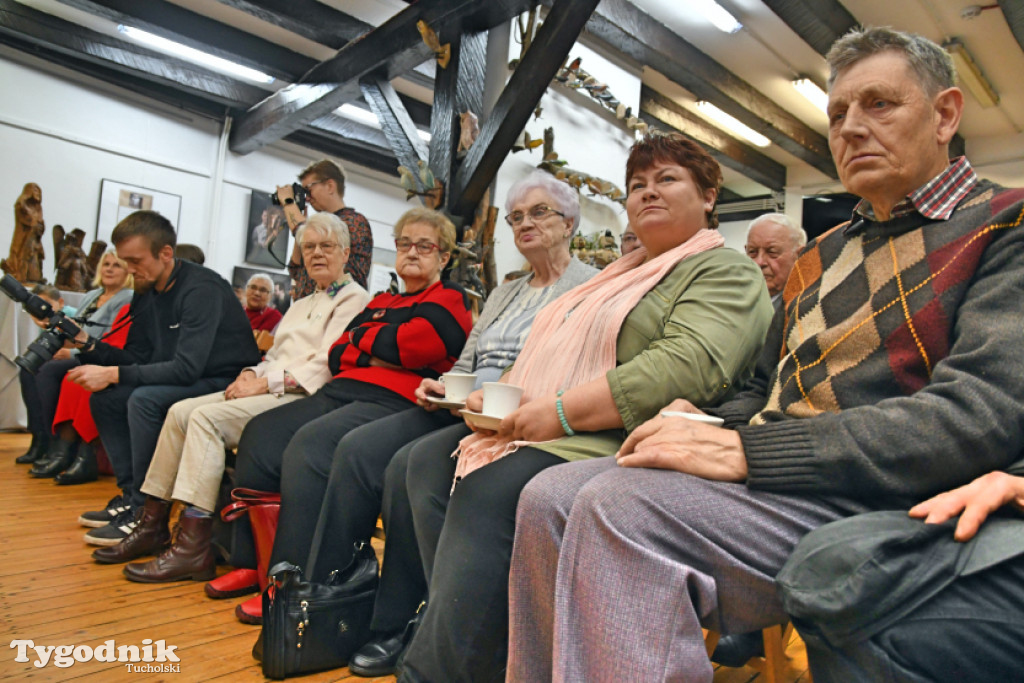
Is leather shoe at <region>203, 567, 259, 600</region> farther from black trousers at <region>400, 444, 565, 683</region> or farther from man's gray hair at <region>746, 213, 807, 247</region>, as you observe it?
man's gray hair at <region>746, 213, 807, 247</region>

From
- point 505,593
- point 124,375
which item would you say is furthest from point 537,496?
point 124,375

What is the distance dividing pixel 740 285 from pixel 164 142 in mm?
6450

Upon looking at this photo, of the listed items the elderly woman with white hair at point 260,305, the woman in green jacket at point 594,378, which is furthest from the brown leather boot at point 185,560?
the elderly woman with white hair at point 260,305

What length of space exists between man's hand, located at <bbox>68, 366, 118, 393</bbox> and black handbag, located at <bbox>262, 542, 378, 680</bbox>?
1.60m

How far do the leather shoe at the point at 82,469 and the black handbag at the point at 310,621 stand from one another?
8.23 ft

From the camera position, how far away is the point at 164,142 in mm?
6328

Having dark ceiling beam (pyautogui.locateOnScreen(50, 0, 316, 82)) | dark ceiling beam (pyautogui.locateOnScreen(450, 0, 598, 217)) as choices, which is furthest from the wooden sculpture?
dark ceiling beam (pyautogui.locateOnScreen(450, 0, 598, 217))

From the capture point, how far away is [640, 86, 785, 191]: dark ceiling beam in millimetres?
6027

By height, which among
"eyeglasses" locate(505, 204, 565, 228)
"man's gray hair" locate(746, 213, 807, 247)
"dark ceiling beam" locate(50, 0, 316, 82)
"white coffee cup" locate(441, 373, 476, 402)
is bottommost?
"white coffee cup" locate(441, 373, 476, 402)

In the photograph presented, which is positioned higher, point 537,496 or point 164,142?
point 164,142

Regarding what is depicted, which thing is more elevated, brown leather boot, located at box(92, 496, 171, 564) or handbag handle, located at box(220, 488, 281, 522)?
handbag handle, located at box(220, 488, 281, 522)

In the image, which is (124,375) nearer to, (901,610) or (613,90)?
Result: (901,610)

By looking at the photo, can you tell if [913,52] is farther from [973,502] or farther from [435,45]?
[435,45]

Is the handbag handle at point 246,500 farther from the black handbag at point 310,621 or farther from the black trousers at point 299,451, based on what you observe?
the black handbag at point 310,621
